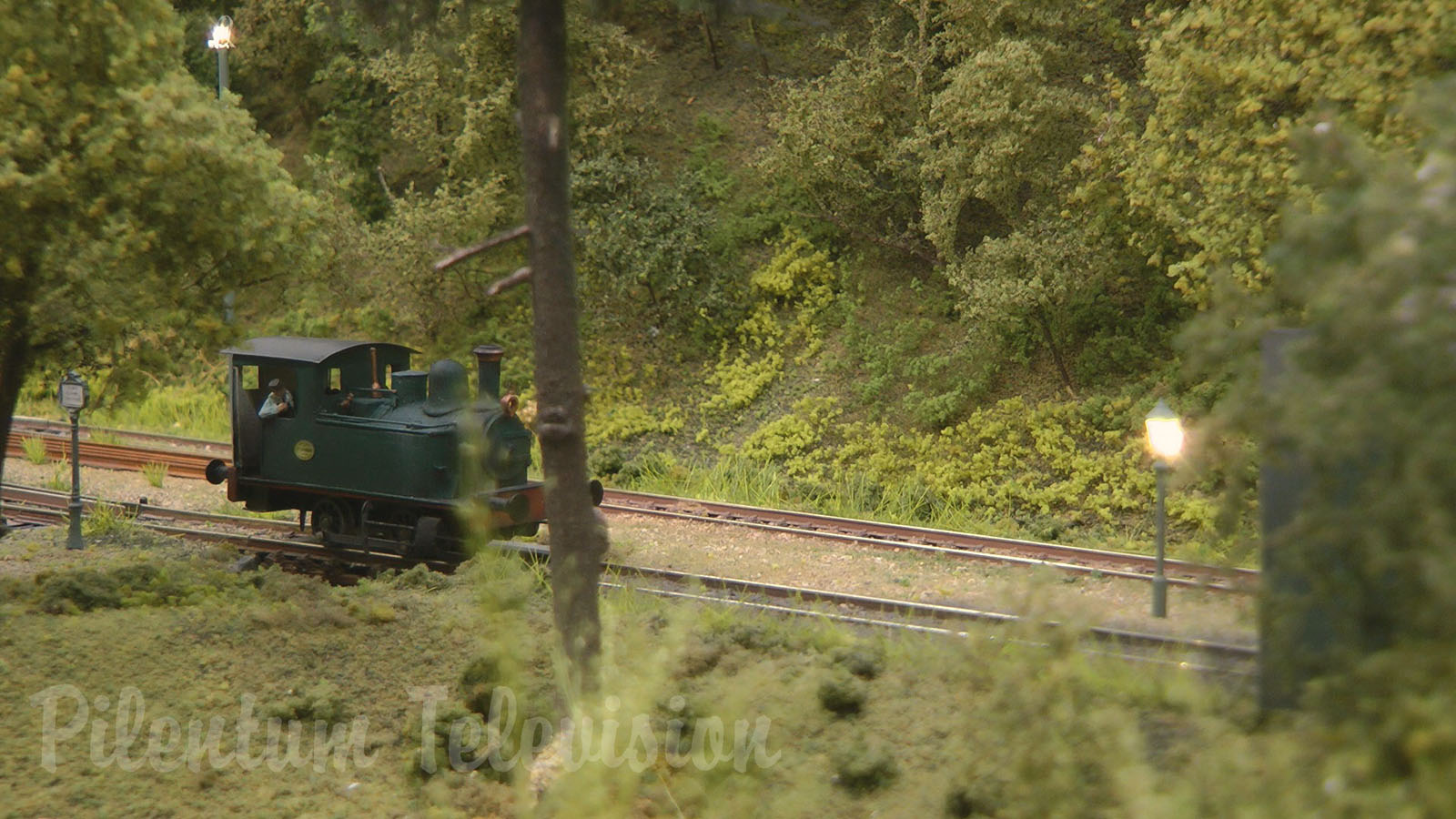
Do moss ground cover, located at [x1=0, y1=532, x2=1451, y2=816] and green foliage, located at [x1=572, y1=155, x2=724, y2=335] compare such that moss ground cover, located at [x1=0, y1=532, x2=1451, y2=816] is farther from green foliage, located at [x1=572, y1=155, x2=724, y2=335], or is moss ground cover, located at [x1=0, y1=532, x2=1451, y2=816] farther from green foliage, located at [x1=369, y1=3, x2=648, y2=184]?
green foliage, located at [x1=369, y1=3, x2=648, y2=184]

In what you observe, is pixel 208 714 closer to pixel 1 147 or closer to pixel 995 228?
pixel 1 147

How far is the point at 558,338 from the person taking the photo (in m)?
7.33

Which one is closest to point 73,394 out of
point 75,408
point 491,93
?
point 75,408

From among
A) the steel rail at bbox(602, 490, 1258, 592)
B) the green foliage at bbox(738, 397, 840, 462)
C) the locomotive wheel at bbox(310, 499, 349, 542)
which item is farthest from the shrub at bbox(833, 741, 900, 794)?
the green foliage at bbox(738, 397, 840, 462)

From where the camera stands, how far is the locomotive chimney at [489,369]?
12.2 m

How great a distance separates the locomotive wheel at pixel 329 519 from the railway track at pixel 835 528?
145 inches

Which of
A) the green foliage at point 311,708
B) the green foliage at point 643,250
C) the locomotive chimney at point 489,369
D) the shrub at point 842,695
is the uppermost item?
the green foliage at point 643,250

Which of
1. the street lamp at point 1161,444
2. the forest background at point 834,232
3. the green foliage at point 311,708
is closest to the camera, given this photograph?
the green foliage at point 311,708

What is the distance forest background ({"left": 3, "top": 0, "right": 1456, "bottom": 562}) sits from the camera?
425 inches

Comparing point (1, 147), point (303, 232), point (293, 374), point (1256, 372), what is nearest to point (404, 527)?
point (293, 374)

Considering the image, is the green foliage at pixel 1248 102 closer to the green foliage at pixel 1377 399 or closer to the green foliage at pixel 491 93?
the green foliage at pixel 1377 399

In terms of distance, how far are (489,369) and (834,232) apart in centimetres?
935

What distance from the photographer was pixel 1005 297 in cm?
1551

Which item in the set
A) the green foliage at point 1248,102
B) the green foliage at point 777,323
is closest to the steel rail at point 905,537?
the green foliage at point 1248,102
